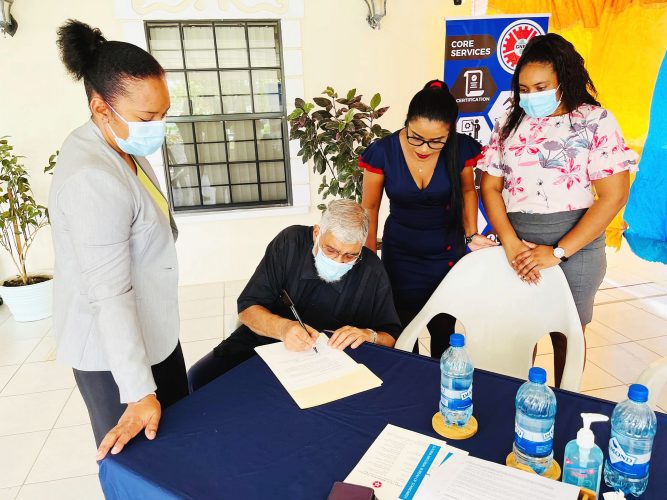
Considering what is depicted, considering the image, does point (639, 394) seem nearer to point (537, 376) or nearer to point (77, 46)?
point (537, 376)

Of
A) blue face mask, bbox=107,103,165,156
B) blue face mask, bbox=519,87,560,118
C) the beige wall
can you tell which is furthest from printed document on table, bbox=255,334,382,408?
the beige wall

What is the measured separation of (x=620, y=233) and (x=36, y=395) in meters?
5.50

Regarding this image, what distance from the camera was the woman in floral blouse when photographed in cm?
Answer: 175

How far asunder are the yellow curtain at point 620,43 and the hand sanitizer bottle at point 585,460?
4.28 meters

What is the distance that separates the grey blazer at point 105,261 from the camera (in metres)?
1.07

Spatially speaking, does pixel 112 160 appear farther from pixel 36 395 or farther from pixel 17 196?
pixel 17 196

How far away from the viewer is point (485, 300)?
72.8 inches

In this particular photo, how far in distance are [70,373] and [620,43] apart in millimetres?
5489

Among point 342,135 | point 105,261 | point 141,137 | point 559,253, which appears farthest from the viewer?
point 342,135

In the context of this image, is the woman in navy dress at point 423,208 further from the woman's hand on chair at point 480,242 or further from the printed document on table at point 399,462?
the printed document on table at point 399,462

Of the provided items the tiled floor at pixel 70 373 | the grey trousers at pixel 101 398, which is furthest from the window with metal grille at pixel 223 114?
the grey trousers at pixel 101 398

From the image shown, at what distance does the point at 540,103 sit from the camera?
5.80 ft

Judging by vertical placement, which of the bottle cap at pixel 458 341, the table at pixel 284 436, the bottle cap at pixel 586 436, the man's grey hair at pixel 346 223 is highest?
the man's grey hair at pixel 346 223

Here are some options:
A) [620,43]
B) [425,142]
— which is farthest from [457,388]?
[620,43]
